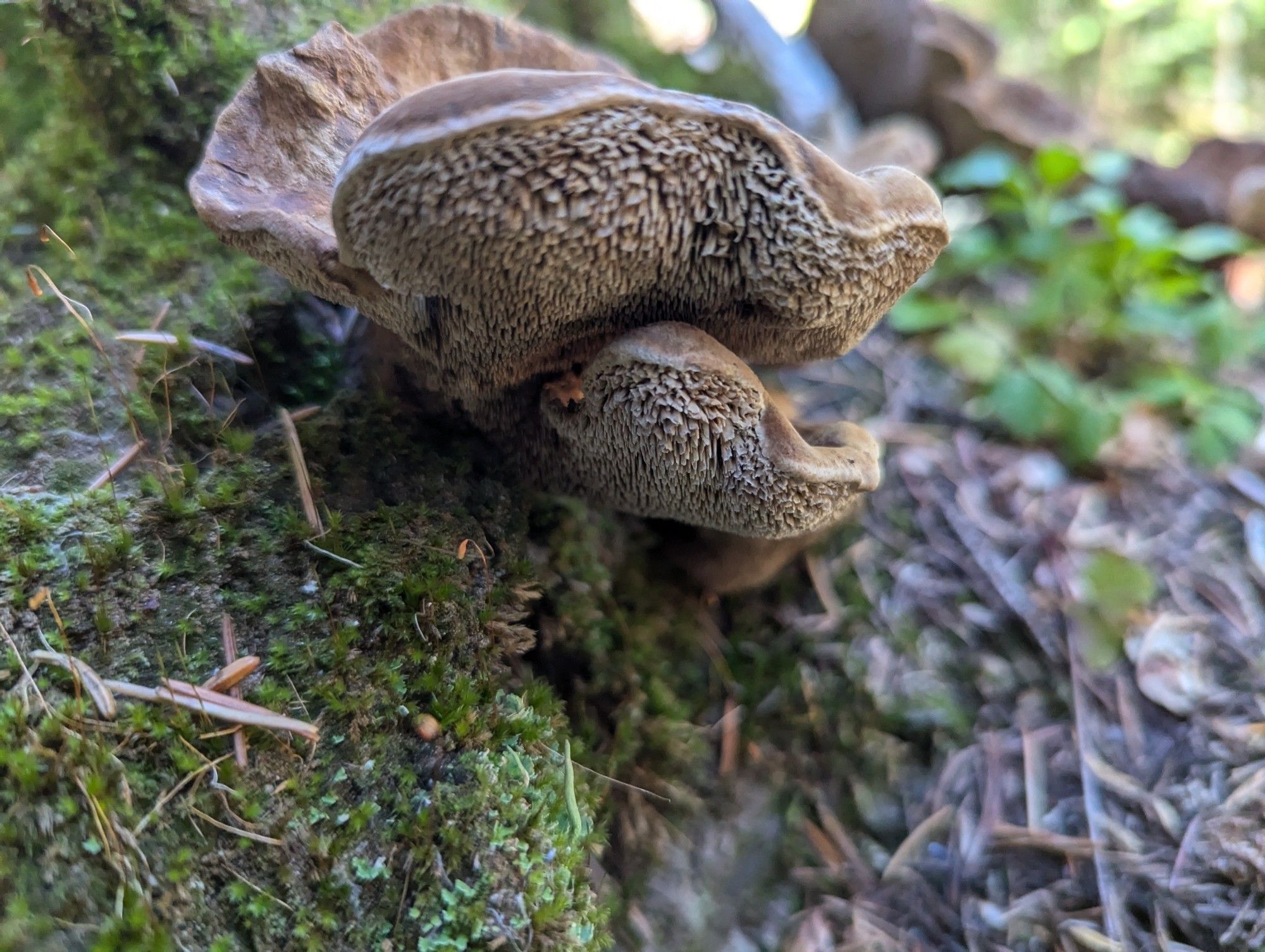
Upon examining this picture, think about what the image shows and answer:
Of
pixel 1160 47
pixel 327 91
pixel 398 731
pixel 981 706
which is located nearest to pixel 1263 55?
pixel 1160 47

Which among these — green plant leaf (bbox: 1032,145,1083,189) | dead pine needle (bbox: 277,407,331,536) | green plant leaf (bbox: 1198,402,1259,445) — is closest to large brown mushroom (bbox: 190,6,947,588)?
dead pine needle (bbox: 277,407,331,536)

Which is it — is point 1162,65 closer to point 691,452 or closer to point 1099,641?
point 1099,641

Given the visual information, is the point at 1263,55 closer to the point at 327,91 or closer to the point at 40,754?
the point at 327,91

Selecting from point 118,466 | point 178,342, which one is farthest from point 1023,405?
point 118,466

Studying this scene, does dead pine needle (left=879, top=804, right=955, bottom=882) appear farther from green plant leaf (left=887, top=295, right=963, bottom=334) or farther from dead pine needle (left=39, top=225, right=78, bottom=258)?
dead pine needle (left=39, top=225, right=78, bottom=258)

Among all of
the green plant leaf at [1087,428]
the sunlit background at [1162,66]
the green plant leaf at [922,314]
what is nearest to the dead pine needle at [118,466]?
the green plant leaf at [922,314]
